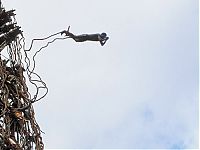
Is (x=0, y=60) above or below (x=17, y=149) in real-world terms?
above

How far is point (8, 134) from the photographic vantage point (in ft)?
21.3

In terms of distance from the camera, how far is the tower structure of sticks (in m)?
6.59

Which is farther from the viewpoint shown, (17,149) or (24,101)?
(24,101)

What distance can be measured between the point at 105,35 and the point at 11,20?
52.6 inches

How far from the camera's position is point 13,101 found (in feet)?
22.8

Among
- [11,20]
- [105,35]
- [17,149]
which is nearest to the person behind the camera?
[17,149]

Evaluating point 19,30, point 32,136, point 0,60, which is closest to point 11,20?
point 19,30

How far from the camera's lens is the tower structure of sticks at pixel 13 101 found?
6.59m

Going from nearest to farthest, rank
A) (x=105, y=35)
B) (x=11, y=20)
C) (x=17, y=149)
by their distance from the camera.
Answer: (x=17, y=149)
(x=105, y=35)
(x=11, y=20)

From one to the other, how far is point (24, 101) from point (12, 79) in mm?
325

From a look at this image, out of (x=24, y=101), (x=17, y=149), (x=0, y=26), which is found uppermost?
(x=0, y=26)

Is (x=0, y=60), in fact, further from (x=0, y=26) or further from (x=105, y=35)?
(x=105, y=35)

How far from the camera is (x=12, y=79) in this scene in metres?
7.07

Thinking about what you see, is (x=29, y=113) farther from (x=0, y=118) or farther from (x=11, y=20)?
(x=11, y=20)
